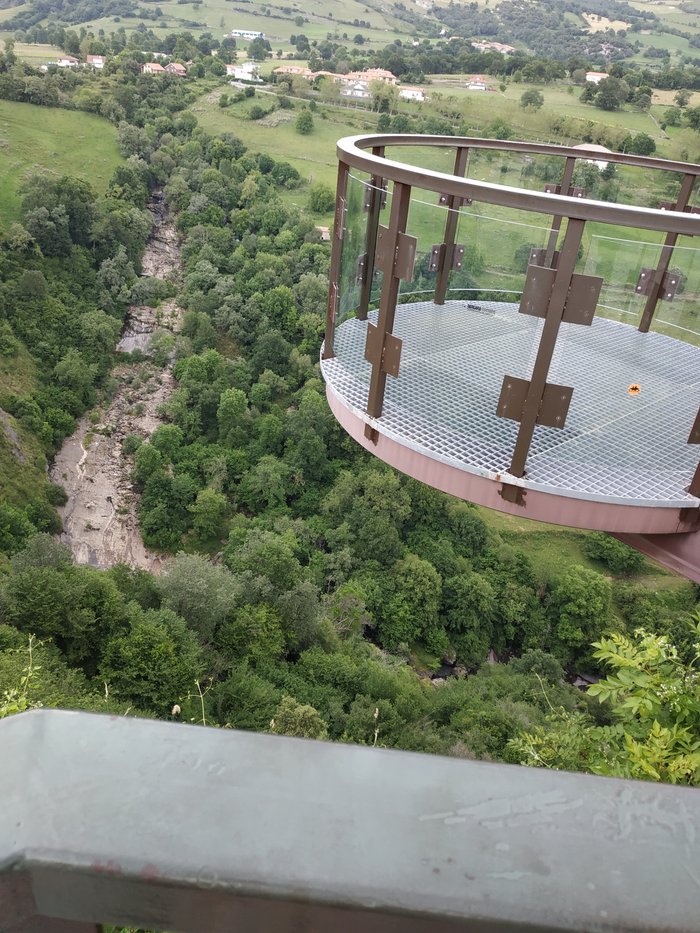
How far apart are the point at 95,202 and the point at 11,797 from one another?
58816 millimetres

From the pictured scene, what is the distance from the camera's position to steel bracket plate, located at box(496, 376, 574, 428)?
4.48m

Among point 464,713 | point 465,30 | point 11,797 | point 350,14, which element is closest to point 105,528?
point 464,713

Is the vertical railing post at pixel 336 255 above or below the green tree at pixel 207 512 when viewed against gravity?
above

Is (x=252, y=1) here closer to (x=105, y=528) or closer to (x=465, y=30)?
(x=465, y=30)

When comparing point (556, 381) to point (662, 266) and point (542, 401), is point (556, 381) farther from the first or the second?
point (662, 266)

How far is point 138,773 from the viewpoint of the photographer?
2.81 feet

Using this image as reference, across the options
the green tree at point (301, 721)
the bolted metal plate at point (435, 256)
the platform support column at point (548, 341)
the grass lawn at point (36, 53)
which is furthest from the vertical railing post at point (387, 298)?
the grass lawn at point (36, 53)

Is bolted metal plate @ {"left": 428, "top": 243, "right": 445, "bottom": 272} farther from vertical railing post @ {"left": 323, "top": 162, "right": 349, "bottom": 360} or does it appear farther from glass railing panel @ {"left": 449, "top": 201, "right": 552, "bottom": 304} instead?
vertical railing post @ {"left": 323, "top": 162, "right": 349, "bottom": 360}

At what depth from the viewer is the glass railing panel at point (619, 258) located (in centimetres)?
439

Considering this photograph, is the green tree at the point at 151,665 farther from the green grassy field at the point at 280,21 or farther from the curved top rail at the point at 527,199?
the green grassy field at the point at 280,21

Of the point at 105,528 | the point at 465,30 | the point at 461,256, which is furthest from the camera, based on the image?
the point at 465,30

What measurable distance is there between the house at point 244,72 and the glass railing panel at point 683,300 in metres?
95.9

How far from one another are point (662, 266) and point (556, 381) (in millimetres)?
1633

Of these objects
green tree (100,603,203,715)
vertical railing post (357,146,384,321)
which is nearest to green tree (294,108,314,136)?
green tree (100,603,203,715)
